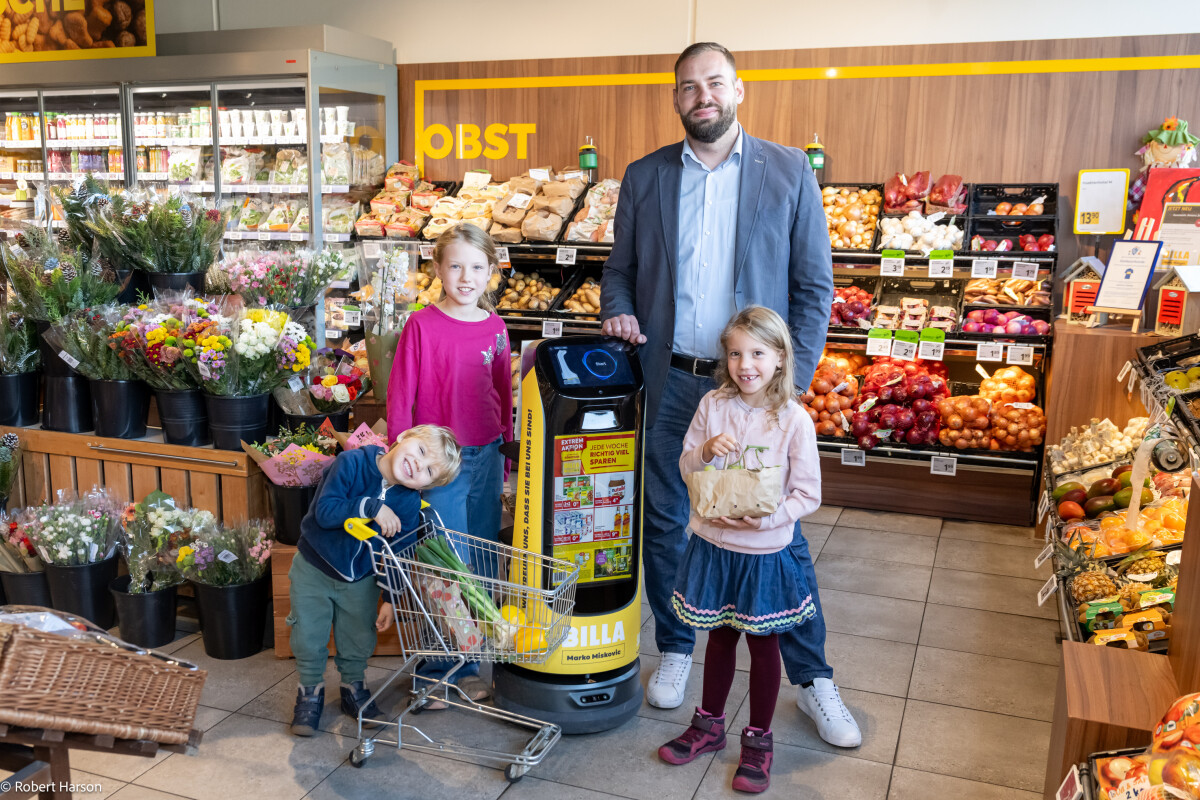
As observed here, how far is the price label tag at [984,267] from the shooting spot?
488 centimetres

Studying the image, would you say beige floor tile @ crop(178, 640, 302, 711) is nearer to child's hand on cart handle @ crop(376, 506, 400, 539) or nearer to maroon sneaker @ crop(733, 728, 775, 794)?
child's hand on cart handle @ crop(376, 506, 400, 539)

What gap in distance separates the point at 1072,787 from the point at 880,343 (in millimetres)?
3487

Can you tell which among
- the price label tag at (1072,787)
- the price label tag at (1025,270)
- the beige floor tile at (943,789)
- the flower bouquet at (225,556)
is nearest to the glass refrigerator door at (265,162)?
the flower bouquet at (225,556)

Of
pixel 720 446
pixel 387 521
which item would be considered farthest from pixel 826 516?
pixel 387 521

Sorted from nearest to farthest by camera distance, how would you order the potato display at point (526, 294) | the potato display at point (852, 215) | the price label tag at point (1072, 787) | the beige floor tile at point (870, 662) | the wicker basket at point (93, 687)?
the wicker basket at point (93, 687), the price label tag at point (1072, 787), the beige floor tile at point (870, 662), the potato display at point (852, 215), the potato display at point (526, 294)

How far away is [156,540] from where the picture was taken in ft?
10.9

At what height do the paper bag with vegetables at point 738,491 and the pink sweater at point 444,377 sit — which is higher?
the pink sweater at point 444,377

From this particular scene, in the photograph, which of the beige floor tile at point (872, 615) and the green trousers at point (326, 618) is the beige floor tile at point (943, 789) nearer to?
the beige floor tile at point (872, 615)

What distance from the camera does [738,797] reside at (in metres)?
Answer: 2.52

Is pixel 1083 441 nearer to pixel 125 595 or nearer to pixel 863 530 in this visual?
pixel 863 530

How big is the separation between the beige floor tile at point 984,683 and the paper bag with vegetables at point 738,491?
3.74ft

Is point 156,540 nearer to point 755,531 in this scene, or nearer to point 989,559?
point 755,531

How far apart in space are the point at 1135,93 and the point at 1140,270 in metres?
1.26

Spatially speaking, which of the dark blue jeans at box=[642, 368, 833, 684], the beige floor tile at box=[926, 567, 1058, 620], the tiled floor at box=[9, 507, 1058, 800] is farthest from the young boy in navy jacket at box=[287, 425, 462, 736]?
the beige floor tile at box=[926, 567, 1058, 620]
